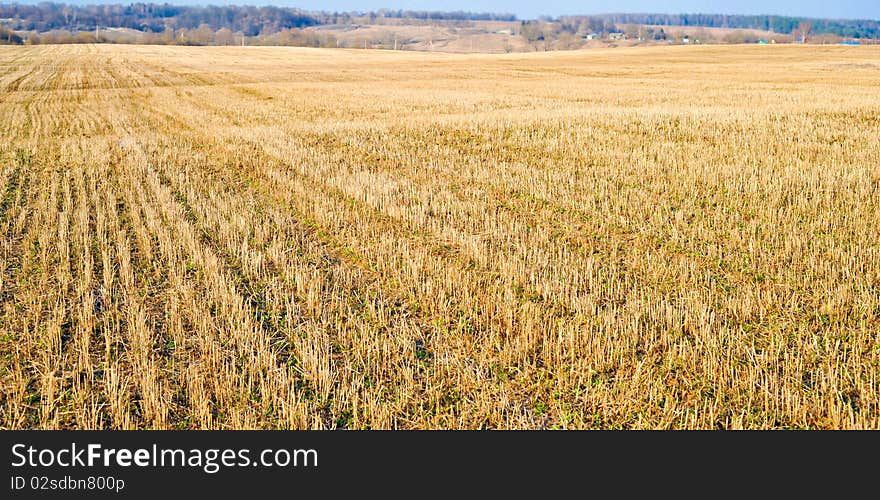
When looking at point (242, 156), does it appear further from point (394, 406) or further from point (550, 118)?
point (394, 406)

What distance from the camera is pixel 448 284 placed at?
23.1 feet

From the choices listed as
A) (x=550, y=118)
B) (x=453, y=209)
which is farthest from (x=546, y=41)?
(x=453, y=209)

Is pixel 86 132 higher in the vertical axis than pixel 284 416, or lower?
higher

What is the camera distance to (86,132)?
814 inches

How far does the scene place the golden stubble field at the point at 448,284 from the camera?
473 centimetres

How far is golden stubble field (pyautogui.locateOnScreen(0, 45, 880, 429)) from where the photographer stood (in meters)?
4.73

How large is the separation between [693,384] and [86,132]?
20.5 m

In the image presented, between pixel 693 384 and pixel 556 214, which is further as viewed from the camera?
pixel 556 214

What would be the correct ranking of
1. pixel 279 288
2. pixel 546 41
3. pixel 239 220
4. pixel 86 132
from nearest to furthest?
pixel 279 288 < pixel 239 220 < pixel 86 132 < pixel 546 41

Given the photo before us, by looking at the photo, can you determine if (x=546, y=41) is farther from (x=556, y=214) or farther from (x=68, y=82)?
(x=556, y=214)

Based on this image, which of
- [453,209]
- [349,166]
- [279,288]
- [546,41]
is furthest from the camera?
[546,41]

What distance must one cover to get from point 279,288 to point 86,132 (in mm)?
16722

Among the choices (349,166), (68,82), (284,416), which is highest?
(68,82)

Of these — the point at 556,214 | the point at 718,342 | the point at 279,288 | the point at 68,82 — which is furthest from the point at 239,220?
the point at 68,82
